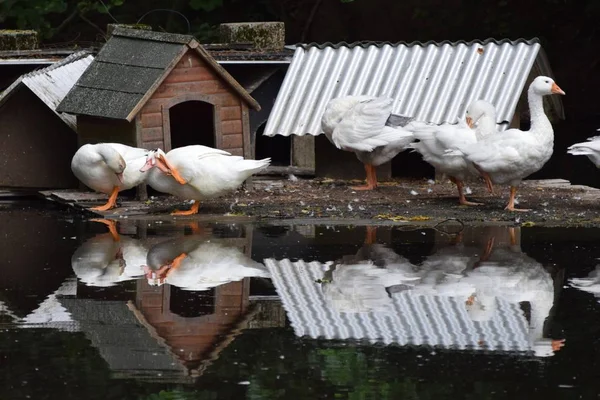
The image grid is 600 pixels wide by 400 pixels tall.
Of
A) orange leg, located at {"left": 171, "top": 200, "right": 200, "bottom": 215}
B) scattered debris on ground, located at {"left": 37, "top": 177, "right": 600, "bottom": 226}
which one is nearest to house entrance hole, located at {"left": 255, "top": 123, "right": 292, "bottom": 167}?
scattered debris on ground, located at {"left": 37, "top": 177, "right": 600, "bottom": 226}

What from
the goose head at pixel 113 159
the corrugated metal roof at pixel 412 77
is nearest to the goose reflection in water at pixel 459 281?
the goose head at pixel 113 159

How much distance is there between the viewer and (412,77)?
15.9 metres

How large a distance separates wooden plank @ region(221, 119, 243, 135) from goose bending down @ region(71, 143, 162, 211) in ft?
4.54

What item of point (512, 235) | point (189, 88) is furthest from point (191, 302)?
point (189, 88)

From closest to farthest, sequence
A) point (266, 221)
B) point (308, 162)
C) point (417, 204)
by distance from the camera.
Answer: point (266, 221), point (417, 204), point (308, 162)

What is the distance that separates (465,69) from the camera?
1588cm

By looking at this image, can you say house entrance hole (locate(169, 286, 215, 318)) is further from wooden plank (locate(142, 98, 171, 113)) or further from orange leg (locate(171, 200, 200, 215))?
wooden plank (locate(142, 98, 171, 113))

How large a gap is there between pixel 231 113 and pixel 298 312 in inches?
244

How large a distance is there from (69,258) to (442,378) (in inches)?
176

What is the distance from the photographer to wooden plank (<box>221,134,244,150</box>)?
14.7 metres

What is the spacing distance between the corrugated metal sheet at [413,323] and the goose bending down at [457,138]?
4.25 meters

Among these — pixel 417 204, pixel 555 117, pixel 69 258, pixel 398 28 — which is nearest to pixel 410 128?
pixel 417 204

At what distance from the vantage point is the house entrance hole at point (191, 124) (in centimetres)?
1638

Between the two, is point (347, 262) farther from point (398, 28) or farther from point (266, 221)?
point (398, 28)
